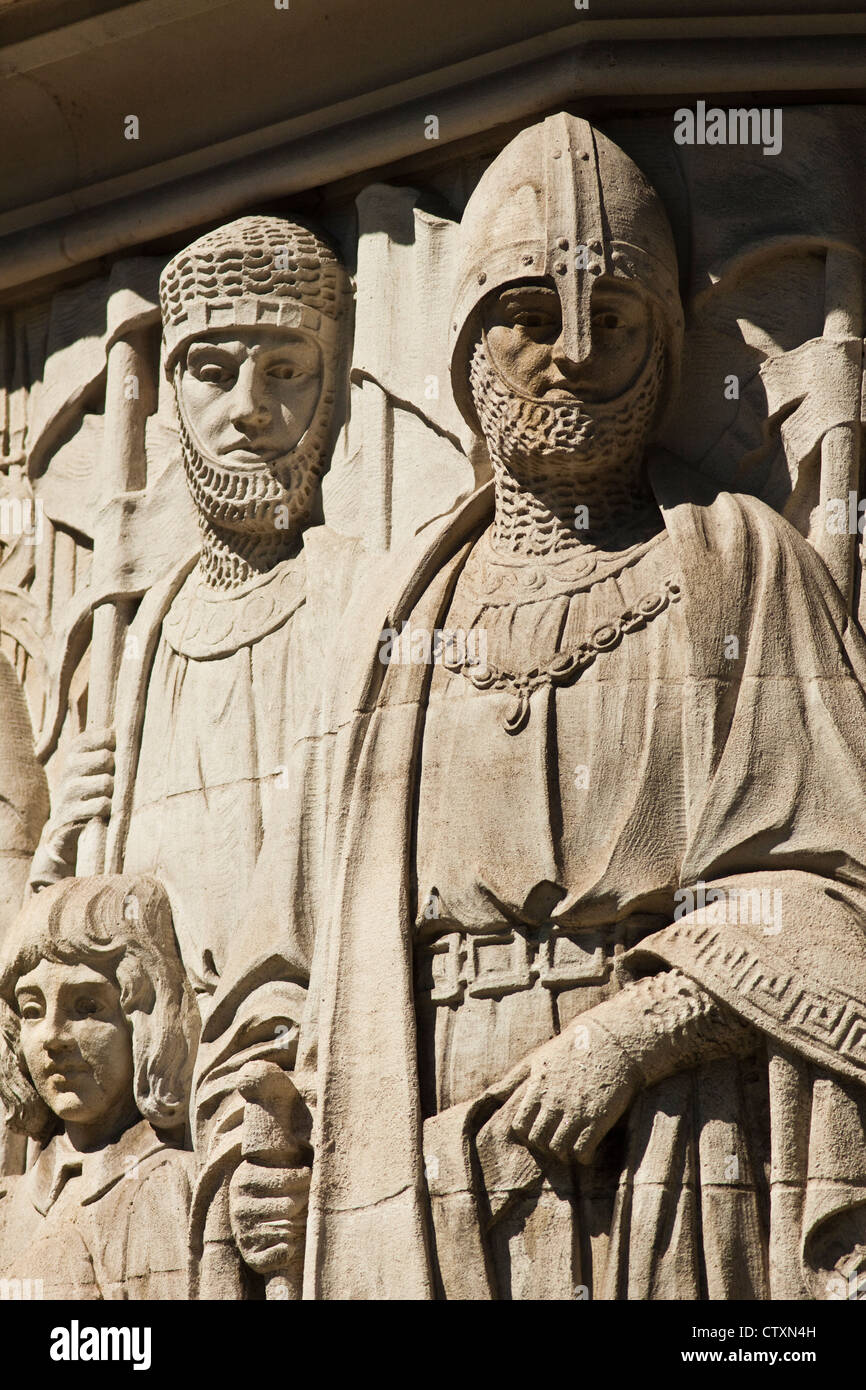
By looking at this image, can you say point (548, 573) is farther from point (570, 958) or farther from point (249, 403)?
point (249, 403)

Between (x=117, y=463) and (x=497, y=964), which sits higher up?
(x=117, y=463)

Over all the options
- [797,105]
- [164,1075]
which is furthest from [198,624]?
[797,105]

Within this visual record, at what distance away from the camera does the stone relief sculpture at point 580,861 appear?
7.30 metres

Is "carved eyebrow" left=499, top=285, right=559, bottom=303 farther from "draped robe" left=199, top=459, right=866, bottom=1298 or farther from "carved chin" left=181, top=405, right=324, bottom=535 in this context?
"carved chin" left=181, top=405, right=324, bottom=535

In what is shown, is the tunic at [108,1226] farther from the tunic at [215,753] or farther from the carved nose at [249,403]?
the carved nose at [249,403]

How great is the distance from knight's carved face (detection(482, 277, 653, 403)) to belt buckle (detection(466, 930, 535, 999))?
155 cm

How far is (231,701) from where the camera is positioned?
8.66 metres

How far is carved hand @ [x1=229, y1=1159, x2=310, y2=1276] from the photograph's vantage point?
7684 mm

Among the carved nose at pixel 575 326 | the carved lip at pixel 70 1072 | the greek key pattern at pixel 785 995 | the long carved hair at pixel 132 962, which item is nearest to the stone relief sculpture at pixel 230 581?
the long carved hair at pixel 132 962

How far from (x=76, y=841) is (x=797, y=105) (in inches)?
128

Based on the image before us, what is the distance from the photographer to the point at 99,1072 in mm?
8469

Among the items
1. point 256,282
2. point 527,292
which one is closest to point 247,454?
point 256,282

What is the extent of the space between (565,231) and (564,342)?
0.33 meters

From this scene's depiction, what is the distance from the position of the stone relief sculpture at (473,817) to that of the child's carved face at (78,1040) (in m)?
0.01
